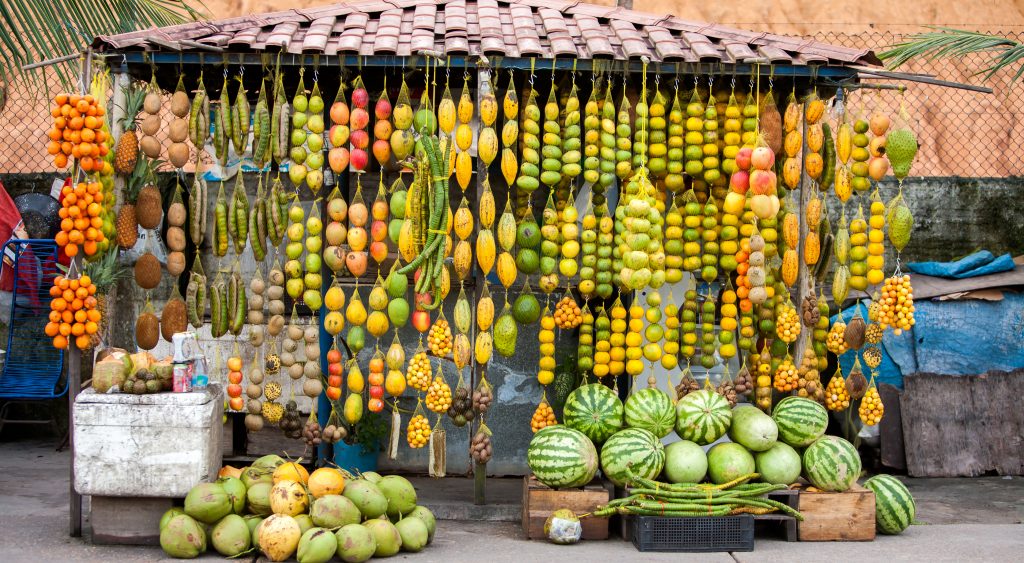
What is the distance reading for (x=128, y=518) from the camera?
18.9ft

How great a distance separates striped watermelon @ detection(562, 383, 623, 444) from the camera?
624 centimetres

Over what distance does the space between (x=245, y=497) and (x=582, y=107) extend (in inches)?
139

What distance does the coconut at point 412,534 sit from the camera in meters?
5.70

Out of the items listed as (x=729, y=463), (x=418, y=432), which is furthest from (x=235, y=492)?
(x=729, y=463)

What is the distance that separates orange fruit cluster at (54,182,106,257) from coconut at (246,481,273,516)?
1716 millimetres

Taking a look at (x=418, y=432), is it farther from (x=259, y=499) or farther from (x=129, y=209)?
(x=129, y=209)

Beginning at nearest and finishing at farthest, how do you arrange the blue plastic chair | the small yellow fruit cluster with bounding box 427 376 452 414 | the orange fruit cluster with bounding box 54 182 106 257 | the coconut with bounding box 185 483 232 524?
the coconut with bounding box 185 483 232 524
the orange fruit cluster with bounding box 54 182 106 257
the small yellow fruit cluster with bounding box 427 376 452 414
the blue plastic chair

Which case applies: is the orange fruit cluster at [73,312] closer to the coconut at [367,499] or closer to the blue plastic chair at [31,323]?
the coconut at [367,499]

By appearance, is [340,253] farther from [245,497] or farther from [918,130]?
[918,130]

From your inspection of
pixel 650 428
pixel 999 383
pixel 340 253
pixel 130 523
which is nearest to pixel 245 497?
pixel 130 523

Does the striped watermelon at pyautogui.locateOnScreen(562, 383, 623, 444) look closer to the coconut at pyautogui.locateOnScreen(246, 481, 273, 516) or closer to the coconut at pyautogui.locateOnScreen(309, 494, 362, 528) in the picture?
the coconut at pyautogui.locateOnScreen(309, 494, 362, 528)

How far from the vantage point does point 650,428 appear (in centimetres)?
619

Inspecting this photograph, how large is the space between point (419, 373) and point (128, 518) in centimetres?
192

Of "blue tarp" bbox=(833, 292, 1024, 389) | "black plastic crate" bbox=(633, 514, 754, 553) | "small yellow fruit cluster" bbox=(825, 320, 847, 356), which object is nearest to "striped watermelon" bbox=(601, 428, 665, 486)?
"black plastic crate" bbox=(633, 514, 754, 553)
